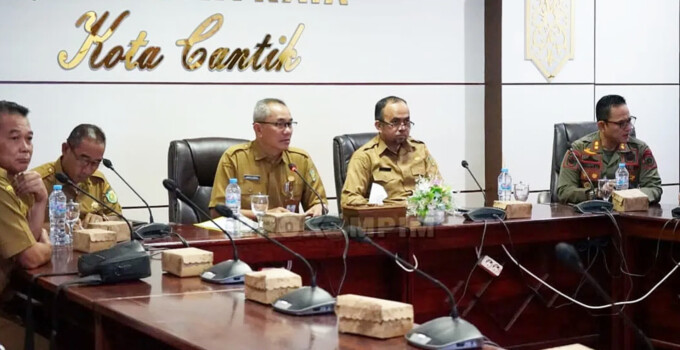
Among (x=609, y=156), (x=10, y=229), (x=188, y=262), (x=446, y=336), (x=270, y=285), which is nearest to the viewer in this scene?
(x=446, y=336)

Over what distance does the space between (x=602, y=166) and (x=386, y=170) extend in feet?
3.84

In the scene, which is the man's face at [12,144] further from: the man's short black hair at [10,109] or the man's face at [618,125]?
the man's face at [618,125]

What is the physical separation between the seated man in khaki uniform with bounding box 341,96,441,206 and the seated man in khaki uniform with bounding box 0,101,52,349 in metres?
→ 1.77

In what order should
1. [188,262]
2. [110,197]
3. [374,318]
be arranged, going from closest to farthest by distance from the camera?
1. [374,318]
2. [188,262]
3. [110,197]

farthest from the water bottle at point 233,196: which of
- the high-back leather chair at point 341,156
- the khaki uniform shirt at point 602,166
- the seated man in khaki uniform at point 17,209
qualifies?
the khaki uniform shirt at point 602,166

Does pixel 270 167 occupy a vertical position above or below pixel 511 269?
above

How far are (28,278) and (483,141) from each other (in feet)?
12.7

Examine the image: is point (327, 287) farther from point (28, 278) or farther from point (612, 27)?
point (612, 27)

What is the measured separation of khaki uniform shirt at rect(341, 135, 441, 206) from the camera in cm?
470

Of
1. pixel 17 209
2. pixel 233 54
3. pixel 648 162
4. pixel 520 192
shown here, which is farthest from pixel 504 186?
pixel 17 209

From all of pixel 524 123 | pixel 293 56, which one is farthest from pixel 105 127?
pixel 524 123

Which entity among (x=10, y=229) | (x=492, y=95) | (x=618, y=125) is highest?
(x=492, y=95)

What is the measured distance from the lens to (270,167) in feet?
15.3

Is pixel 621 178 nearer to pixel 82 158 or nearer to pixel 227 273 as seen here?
pixel 82 158
